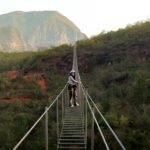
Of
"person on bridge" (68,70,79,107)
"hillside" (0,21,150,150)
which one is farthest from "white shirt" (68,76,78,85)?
"hillside" (0,21,150,150)

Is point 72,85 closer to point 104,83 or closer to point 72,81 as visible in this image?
point 72,81

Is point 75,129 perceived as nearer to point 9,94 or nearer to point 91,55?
point 9,94

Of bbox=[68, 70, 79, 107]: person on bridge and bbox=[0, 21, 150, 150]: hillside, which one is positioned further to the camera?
bbox=[0, 21, 150, 150]: hillside

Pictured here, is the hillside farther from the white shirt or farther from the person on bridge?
the white shirt

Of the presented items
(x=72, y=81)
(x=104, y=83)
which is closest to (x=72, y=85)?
(x=72, y=81)

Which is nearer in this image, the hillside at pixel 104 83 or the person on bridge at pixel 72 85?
the person on bridge at pixel 72 85

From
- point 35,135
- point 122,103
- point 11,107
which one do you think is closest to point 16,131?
point 35,135

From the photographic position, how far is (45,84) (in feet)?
92.0

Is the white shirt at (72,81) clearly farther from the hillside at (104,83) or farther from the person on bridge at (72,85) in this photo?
the hillside at (104,83)

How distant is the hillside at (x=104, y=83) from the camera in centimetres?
1294

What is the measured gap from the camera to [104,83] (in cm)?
2356

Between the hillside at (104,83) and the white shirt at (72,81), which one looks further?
the hillside at (104,83)

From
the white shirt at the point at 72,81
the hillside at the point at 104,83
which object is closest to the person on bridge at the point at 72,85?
the white shirt at the point at 72,81

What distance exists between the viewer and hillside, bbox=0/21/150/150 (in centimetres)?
1294
